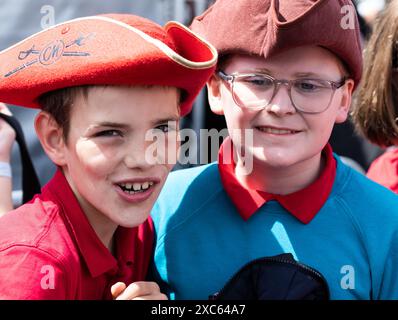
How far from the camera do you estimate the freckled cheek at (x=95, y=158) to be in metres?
1.70

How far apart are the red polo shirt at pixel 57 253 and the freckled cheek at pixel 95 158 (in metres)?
0.11

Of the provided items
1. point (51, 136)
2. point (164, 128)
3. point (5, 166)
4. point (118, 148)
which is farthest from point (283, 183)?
point (5, 166)

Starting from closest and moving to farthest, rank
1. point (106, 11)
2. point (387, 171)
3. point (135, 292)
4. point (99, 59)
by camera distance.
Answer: point (99, 59)
point (135, 292)
point (387, 171)
point (106, 11)

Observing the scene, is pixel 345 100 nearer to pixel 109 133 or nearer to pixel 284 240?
pixel 284 240

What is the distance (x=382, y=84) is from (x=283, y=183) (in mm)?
739

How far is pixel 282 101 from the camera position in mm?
1856

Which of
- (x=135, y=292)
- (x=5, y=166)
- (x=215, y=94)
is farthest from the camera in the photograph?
(x=5, y=166)

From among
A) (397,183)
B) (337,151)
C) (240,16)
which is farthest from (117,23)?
(337,151)

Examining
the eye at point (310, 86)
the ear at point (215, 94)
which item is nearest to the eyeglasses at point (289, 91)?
the eye at point (310, 86)

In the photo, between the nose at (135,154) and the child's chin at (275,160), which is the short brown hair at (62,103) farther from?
the child's chin at (275,160)
